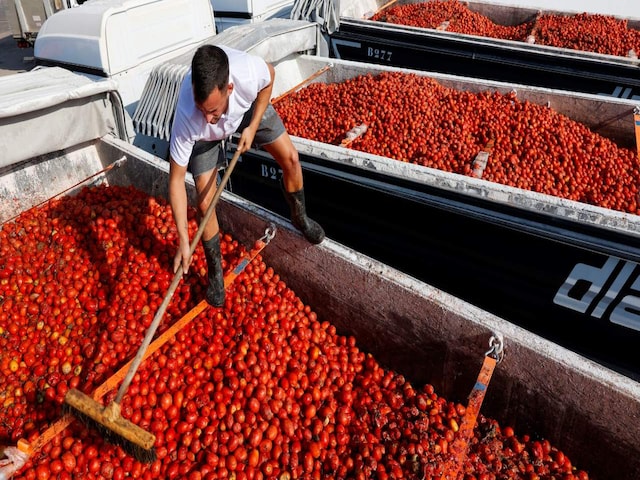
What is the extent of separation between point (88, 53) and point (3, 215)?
2.44 metres

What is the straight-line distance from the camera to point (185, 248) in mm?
3068

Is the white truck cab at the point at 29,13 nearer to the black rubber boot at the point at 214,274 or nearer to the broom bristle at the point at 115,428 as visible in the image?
the black rubber boot at the point at 214,274

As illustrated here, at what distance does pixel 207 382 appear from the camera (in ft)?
10.4

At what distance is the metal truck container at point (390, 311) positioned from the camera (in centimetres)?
273

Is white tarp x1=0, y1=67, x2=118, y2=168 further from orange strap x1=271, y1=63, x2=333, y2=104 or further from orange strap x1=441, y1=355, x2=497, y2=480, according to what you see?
orange strap x1=441, y1=355, x2=497, y2=480

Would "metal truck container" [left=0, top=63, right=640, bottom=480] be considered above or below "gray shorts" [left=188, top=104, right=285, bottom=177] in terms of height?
below

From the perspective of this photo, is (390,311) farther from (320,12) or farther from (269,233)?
(320,12)

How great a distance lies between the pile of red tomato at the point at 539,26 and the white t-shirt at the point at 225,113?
6108 millimetres

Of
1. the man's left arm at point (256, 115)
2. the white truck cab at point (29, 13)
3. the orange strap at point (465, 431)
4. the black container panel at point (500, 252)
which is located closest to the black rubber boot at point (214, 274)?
the man's left arm at point (256, 115)

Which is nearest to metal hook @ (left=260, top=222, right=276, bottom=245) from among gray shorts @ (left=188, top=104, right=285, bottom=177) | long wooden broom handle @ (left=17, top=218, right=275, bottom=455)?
long wooden broom handle @ (left=17, top=218, right=275, bottom=455)

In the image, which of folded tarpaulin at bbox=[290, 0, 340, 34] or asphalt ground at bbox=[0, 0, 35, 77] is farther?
asphalt ground at bbox=[0, 0, 35, 77]

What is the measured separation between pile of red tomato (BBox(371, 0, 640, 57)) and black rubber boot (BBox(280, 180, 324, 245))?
5.91 m

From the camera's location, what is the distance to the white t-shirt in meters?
2.99

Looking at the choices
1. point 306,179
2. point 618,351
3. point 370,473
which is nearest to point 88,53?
point 306,179
